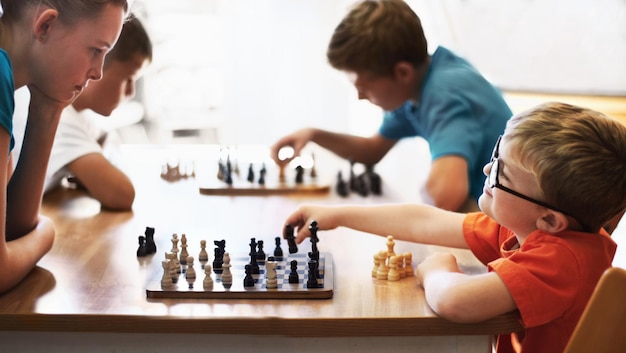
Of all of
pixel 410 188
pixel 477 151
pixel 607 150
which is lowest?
pixel 410 188

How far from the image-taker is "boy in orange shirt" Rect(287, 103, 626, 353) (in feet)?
4.41

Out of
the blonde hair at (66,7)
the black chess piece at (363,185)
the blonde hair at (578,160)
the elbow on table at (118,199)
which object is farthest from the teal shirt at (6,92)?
the black chess piece at (363,185)

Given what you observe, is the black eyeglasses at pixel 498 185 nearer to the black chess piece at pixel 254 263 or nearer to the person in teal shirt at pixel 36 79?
the black chess piece at pixel 254 263

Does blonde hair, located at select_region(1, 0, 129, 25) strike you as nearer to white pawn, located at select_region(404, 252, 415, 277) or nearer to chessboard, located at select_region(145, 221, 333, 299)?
chessboard, located at select_region(145, 221, 333, 299)

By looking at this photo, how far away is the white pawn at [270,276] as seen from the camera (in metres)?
1.47

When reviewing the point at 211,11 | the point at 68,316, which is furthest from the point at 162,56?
the point at 68,316

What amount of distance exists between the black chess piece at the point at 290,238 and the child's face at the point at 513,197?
0.45 metres

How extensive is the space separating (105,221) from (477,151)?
0.99m

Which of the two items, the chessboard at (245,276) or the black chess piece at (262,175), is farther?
the black chess piece at (262,175)

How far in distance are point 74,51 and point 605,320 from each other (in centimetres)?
109

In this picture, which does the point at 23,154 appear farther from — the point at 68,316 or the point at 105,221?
the point at 68,316

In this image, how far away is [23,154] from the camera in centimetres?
171

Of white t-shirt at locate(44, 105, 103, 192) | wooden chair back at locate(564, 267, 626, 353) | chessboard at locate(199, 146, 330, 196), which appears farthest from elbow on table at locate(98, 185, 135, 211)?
wooden chair back at locate(564, 267, 626, 353)

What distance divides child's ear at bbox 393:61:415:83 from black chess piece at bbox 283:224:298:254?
73cm
